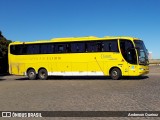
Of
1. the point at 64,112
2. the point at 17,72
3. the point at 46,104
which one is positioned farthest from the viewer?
the point at 17,72

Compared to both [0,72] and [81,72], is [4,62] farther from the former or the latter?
[81,72]

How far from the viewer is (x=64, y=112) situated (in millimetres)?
10883

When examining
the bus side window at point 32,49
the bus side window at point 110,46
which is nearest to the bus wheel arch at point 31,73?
the bus side window at point 32,49

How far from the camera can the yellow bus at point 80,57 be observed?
25578 millimetres

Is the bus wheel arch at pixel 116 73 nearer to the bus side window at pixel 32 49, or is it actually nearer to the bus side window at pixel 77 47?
the bus side window at pixel 77 47

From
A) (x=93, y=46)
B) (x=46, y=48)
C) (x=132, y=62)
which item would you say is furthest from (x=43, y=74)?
(x=132, y=62)

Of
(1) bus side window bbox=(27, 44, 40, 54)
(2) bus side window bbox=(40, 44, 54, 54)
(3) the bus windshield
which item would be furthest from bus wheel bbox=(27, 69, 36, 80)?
(3) the bus windshield

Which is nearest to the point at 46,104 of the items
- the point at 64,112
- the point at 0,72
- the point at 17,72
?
the point at 64,112

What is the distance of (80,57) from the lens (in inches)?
1080

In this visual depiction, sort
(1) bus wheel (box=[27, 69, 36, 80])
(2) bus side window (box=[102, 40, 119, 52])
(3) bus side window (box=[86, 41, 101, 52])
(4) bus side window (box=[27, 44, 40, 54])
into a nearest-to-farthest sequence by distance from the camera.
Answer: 1. (2) bus side window (box=[102, 40, 119, 52])
2. (3) bus side window (box=[86, 41, 101, 52])
3. (4) bus side window (box=[27, 44, 40, 54])
4. (1) bus wheel (box=[27, 69, 36, 80])

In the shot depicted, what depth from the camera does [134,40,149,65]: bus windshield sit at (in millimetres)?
25561

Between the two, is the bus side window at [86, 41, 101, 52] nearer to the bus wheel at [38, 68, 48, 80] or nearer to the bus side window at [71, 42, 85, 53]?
the bus side window at [71, 42, 85, 53]

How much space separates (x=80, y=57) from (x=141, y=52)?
467 centimetres

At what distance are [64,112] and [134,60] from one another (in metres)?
15.2
